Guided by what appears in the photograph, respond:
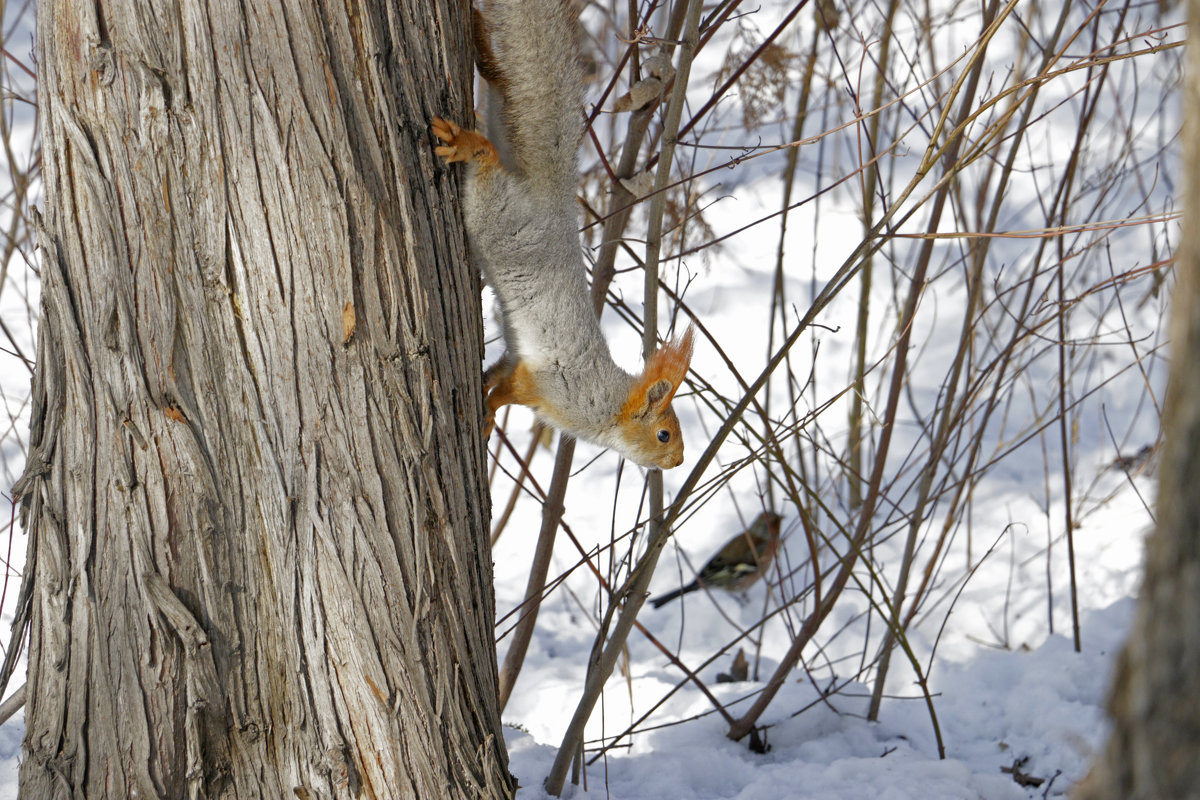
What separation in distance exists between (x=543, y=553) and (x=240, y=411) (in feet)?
3.61

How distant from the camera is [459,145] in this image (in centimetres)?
169

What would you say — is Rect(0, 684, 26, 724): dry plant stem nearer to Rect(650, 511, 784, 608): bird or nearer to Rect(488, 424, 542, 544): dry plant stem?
Rect(488, 424, 542, 544): dry plant stem

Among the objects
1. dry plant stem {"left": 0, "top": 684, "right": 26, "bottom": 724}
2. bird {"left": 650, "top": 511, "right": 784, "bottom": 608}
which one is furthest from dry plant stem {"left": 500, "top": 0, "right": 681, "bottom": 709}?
bird {"left": 650, "top": 511, "right": 784, "bottom": 608}

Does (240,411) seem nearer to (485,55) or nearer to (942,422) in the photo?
(485,55)

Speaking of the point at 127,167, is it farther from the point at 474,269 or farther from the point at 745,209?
the point at 745,209

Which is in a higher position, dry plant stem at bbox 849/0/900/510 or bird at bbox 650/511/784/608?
dry plant stem at bbox 849/0/900/510

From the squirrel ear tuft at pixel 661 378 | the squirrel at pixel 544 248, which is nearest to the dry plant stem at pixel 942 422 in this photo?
the squirrel ear tuft at pixel 661 378

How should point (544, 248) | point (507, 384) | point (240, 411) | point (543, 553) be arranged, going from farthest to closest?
point (543, 553)
point (507, 384)
point (544, 248)
point (240, 411)

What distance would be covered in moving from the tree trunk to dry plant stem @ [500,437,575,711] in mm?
1686

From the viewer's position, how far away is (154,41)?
1407 millimetres

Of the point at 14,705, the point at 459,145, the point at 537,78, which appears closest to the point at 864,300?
the point at 537,78

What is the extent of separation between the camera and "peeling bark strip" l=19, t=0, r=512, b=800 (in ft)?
4.75

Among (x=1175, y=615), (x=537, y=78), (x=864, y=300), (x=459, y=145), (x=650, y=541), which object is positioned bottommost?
(x=1175, y=615)

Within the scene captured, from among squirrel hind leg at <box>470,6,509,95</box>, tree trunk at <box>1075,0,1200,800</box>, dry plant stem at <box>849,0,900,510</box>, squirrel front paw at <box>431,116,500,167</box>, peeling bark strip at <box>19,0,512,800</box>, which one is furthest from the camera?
dry plant stem at <box>849,0,900,510</box>
